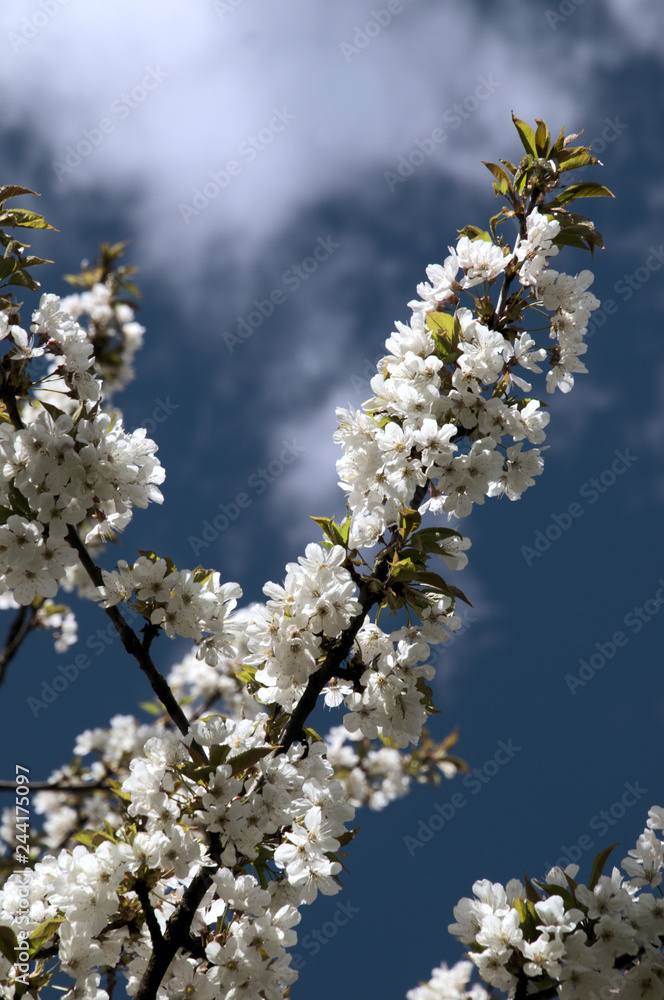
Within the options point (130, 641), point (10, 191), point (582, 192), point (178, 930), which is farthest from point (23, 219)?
point (178, 930)

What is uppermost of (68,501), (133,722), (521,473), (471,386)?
(133,722)

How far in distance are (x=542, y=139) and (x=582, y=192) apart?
26 cm

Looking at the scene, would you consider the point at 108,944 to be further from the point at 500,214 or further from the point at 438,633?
the point at 500,214

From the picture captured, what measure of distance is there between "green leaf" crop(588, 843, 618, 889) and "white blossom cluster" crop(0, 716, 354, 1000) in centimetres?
89

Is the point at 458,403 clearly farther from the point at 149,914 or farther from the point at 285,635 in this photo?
Answer: the point at 149,914

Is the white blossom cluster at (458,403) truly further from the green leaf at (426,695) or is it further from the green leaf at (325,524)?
the green leaf at (426,695)

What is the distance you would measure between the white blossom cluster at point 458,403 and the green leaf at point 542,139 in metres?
0.35

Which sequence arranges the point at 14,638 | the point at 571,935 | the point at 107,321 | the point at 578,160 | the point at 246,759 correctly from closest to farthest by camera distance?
1. the point at 246,759
2. the point at 571,935
3. the point at 578,160
4. the point at 14,638
5. the point at 107,321

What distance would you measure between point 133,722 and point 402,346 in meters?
6.64

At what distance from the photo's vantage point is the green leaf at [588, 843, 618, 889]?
97.9 inches

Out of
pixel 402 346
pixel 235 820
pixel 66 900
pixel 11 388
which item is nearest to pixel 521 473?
pixel 402 346

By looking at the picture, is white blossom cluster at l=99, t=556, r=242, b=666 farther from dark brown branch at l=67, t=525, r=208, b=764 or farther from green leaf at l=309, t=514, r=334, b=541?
green leaf at l=309, t=514, r=334, b=541

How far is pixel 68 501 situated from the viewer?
2.27m

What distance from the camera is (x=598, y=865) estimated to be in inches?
98.4
